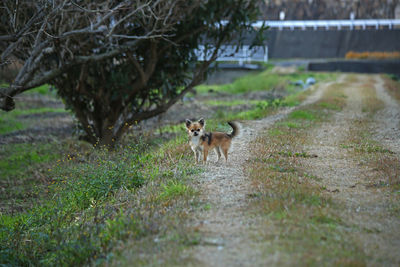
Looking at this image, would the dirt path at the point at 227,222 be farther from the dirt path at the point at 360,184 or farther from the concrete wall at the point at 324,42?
the concrete wall at the point at 324,42

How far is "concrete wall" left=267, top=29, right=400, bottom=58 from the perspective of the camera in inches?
2088

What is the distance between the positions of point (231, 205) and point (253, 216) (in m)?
0.51

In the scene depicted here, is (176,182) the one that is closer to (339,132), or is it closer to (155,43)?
(339,132)

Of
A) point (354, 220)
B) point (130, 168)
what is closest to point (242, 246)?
point (354, 220)

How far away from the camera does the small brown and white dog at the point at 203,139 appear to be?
27.9ft

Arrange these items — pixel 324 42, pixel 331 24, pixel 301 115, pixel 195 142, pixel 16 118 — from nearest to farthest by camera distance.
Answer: pixel 195 142
pixel 301 115
pixel 16 118
pixel 324 42
pixel 331 24

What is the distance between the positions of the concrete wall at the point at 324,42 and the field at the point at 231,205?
41387 millimetres

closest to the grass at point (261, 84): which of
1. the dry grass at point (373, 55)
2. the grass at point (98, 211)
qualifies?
the dry grass at point (373, 55)

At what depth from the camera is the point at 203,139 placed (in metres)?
8.72

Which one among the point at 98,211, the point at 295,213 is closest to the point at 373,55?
the point at 98,211

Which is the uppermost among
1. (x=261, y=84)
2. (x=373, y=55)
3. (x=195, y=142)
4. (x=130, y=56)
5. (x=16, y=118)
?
(x=130, y=56)

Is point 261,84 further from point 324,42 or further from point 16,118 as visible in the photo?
point 324,42

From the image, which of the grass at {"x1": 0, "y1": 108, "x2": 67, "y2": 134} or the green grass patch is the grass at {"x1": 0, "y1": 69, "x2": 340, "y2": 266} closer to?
the green grass patch

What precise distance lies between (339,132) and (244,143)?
3408 mm
